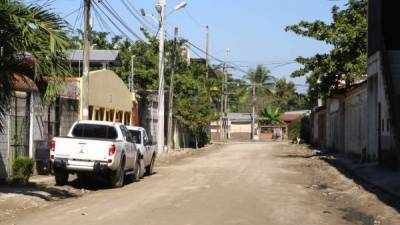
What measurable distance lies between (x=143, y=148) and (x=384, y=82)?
8983 millimetres

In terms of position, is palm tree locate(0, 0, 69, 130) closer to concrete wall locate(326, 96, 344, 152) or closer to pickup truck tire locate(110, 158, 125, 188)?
pickup truck tire locate(110, 158, 125, 188)

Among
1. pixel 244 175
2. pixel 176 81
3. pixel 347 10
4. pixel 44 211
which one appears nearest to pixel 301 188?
pixel 244 175

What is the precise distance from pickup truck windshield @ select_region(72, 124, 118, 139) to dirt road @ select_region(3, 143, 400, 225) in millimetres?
1770

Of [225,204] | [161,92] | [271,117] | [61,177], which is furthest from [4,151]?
[271,117]

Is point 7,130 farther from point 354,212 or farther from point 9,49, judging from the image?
point 354,212

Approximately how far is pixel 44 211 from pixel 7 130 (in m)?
7.26

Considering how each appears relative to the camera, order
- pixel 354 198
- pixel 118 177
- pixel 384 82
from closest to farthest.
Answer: pixel 354 198 → pixel 118 177 → pixel 384 82

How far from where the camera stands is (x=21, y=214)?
13.7 meters

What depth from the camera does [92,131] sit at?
67.9 feet

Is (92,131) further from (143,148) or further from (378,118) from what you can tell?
(378,118)

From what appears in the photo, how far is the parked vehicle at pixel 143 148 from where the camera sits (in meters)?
23.5

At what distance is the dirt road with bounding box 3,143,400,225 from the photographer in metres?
12.7

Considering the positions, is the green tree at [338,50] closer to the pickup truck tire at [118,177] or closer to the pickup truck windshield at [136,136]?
the pickup truck windshield at [136,136]

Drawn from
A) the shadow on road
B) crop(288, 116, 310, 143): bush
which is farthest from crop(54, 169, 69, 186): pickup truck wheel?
crop(288, 116, 310, 143): bush
